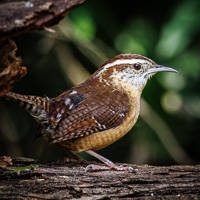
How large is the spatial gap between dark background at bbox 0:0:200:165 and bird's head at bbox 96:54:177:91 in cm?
44

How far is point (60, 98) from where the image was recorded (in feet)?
11.9

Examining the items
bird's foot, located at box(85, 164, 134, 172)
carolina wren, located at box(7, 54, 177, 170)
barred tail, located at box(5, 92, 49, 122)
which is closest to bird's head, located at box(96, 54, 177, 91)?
carolina wren, located at box(7, 54, 177, 170)

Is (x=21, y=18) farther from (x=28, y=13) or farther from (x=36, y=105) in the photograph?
(x=36, y=105)

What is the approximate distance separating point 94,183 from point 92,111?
78 centimetres

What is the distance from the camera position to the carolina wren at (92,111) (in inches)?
133

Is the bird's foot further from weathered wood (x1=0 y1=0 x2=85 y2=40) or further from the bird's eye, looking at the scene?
weathered wood (x1=0 y1=0 x2=85 y2=40)

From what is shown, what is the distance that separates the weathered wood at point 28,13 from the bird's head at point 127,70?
149 cm

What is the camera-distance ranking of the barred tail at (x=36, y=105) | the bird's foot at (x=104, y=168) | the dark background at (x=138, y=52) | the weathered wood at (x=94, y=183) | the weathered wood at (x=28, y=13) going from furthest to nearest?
1. the dark background at (x=138, y=52)
2. the barred tail at (x=36, y=105)
3. the bird's foot at (x=104, y=168)
4. the weathered wood at (x=94, y=183)
5. the weathered wood at (x=28, y=13)

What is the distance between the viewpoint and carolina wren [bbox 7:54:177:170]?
133 inches

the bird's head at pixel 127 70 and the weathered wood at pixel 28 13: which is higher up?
the weathered wood at pixel 28 13

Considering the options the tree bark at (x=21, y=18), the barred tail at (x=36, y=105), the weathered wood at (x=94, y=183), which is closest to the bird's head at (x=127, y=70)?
the barred tail at (x=36, y=105)

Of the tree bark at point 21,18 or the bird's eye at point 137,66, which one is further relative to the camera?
the bird's eye at point 137,66

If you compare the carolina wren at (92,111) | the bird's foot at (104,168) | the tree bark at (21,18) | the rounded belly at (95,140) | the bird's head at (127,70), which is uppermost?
the tree bark at (21,18)

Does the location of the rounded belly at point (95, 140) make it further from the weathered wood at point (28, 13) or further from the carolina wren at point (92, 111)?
the weathered wood at point (28, 13)
